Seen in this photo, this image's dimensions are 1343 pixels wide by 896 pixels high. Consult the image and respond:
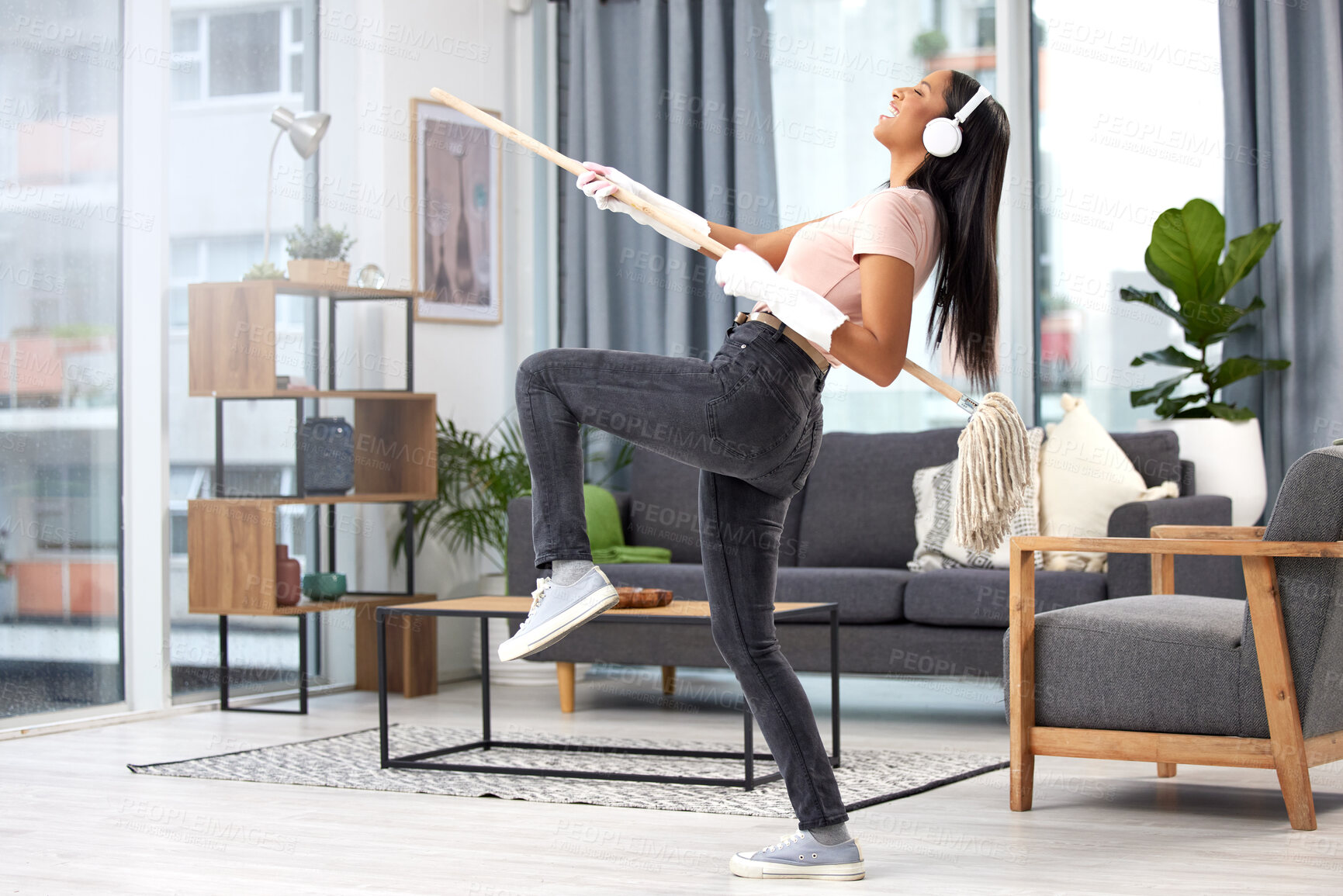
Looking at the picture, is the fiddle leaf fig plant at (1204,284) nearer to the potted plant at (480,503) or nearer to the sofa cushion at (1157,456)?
the sofa cushion at (1157,456)

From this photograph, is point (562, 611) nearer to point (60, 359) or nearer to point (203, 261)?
point (60, 359)

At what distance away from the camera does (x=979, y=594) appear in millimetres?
4148

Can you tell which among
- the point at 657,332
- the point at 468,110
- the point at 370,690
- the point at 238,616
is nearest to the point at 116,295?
the point at 238,616

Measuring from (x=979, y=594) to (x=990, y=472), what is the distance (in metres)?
1.95

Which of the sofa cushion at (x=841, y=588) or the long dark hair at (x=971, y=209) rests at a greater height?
the long dark hair at (x=971, y=209)

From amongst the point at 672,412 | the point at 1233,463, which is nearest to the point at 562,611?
the point at 672,412

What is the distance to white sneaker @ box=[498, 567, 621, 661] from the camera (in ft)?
6.77

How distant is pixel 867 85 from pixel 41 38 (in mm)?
2938

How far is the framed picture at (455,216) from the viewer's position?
5.50 metres

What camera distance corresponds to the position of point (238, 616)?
498 cm

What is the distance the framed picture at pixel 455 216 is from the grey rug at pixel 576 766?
6.71 feet

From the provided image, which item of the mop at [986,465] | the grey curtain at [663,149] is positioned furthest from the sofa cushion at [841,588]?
the mop at [986,465]

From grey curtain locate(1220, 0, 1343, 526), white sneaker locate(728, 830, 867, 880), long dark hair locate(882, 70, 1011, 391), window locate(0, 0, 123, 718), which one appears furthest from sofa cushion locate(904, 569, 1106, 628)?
window locate(0, 0, 123, 718)

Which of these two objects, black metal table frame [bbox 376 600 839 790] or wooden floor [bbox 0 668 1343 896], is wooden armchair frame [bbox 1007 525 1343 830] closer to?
wooden floor [bbox 0 668 1343 896]
